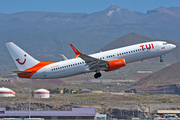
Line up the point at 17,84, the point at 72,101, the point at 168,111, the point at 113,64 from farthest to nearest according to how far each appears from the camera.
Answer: the point at 17,84 → the point at 72,101 → the point at 168,111 → the point at 113,64

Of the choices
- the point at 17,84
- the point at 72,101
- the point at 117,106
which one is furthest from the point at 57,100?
the point at 17,84

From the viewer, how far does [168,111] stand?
273 ft

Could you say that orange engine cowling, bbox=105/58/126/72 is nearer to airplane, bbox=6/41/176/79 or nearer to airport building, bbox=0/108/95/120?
airplane, bbox=6/41/176/79

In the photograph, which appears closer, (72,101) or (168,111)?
(168,111)

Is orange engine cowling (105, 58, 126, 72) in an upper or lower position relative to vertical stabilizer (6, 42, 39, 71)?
lower

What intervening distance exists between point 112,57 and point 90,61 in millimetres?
4286

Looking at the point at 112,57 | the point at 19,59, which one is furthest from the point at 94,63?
the point at 19,59

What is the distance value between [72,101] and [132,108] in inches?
721

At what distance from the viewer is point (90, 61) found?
69750 millimetres

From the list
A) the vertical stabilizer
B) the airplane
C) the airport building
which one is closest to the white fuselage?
the airplane

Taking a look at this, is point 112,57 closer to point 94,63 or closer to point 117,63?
point 117,63

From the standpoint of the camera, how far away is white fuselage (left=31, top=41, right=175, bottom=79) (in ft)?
228

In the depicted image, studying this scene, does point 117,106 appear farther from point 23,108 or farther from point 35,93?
point 35,93

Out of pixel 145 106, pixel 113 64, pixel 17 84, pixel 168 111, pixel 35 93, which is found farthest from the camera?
pixel 17 84
